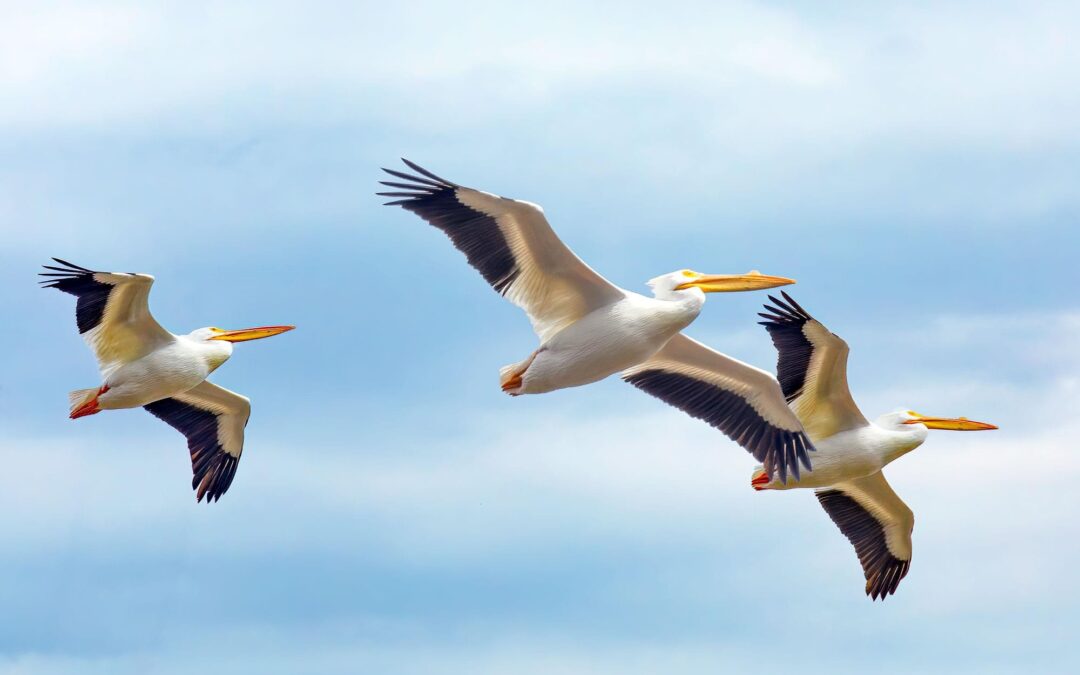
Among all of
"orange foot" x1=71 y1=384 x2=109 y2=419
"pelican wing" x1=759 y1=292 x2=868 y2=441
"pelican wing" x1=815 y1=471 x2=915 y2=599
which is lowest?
"pelican wing" x1=815 y1=471 x2=915 y2=599

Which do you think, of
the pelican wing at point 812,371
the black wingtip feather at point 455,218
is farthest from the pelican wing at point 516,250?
the pelican wing at point 812,371

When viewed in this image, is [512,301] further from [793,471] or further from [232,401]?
[232,401]

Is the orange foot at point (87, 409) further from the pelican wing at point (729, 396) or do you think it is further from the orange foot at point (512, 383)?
the pelican wing at point (729, 396)

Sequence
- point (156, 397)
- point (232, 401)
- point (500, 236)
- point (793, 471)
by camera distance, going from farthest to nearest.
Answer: point (232, 401) < point (156, 397) < point (793, 471) < point (500, 236)

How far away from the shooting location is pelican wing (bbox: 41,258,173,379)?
16.5 metres

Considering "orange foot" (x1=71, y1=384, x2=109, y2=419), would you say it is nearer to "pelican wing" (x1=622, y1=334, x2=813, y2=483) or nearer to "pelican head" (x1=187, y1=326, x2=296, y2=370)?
"pelican head" (x1=187, y1=326, x2=296, y2=370)

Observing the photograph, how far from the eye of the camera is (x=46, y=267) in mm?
16344

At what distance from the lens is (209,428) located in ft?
61.7

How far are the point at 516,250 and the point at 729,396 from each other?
298 cm

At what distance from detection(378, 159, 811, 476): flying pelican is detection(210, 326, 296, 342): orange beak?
168 inches

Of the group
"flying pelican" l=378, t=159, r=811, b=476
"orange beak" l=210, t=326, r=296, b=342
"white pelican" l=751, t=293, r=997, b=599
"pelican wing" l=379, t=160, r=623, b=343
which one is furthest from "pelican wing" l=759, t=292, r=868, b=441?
"orange beak" l=210, t=326, r=296, b=342

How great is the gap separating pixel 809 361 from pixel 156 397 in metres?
6.58

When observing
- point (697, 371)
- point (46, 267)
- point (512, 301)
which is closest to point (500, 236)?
point (512, 301)

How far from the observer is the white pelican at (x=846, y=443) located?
1641 centimetres
